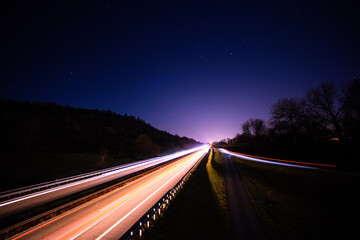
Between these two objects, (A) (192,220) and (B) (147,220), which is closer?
(B) (147,220)

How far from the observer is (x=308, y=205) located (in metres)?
11.4

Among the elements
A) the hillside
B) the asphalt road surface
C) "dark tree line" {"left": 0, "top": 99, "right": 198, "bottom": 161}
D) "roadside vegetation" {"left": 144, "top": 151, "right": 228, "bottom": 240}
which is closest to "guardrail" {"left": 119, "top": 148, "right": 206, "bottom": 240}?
"roadside vegetation" {"left": 144, "top": 151, "right": 228, "bottom": 240}

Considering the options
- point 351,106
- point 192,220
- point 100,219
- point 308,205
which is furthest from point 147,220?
point 351,106

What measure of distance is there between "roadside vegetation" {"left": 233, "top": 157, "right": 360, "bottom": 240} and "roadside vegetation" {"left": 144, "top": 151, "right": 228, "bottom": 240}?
2.99m

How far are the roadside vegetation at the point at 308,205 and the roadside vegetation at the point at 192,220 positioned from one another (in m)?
2.99

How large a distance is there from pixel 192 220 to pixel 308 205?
31.6 ft

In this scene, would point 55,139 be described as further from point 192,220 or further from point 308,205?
point 308,205

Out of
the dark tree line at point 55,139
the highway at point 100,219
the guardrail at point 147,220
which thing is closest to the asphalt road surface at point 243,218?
the guardrail at point 147,220

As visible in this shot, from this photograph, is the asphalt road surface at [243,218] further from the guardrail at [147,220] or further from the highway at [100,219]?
the highway at [100,219]

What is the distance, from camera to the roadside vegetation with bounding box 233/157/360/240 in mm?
8461

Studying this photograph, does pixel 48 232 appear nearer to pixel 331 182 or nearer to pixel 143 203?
pixel 143 203

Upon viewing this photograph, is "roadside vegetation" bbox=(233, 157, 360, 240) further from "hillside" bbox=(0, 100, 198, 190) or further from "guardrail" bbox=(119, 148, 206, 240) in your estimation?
"hillside" bbox=(0, 100, 198, 190)

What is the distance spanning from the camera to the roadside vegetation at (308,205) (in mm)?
8461

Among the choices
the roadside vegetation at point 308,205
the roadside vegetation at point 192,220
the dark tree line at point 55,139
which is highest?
the dark tree line at point 55,139
